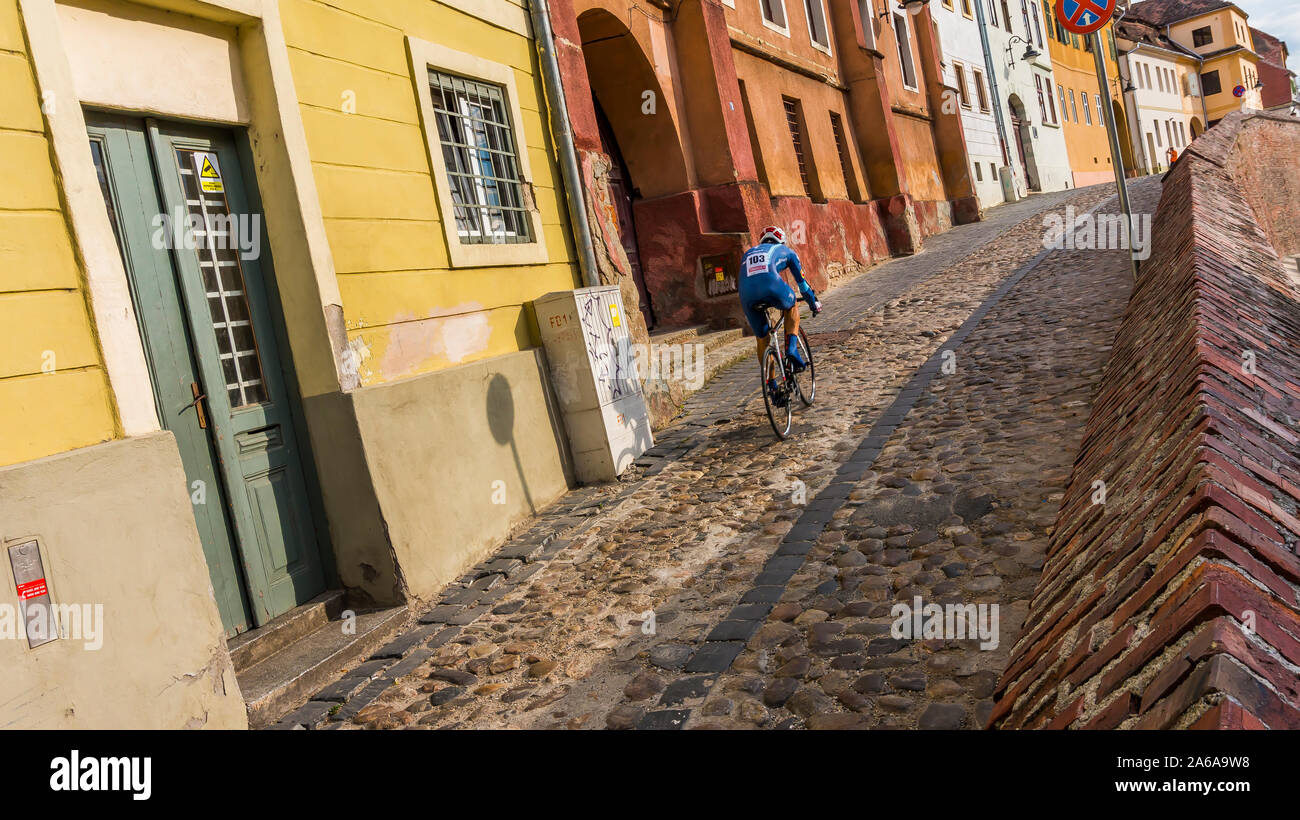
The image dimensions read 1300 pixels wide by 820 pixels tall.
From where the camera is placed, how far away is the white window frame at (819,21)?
65.7ft

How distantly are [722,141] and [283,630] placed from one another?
1059 centimetres

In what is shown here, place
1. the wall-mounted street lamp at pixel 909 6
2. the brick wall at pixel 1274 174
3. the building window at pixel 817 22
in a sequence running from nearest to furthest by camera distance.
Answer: the brick wall at pixel 1274 174 < the building window at pixel 817 22 < the wall-mounted street lamp at pixel 909 6

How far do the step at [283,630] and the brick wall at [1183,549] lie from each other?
13.1ft

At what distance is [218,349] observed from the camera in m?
5.46

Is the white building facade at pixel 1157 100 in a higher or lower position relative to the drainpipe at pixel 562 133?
higher

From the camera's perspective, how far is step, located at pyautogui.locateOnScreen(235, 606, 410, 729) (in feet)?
15.4

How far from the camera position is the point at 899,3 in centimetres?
2470

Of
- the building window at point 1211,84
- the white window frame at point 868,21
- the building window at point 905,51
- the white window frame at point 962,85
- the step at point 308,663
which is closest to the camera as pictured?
the step at point 308,663

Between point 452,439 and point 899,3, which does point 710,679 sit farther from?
point 899,3

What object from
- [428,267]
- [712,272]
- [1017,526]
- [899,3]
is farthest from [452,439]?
[899,3]

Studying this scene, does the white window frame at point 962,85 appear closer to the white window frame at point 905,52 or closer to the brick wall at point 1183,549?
the white window frame at point 905,52

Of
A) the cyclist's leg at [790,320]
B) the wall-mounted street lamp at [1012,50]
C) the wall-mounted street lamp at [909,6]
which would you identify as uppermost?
the wall-mounted street lamp at [1012,50]

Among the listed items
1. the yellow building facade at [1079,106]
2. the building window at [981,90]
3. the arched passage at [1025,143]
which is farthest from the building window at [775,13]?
the yellow building facade at [1079,106]
